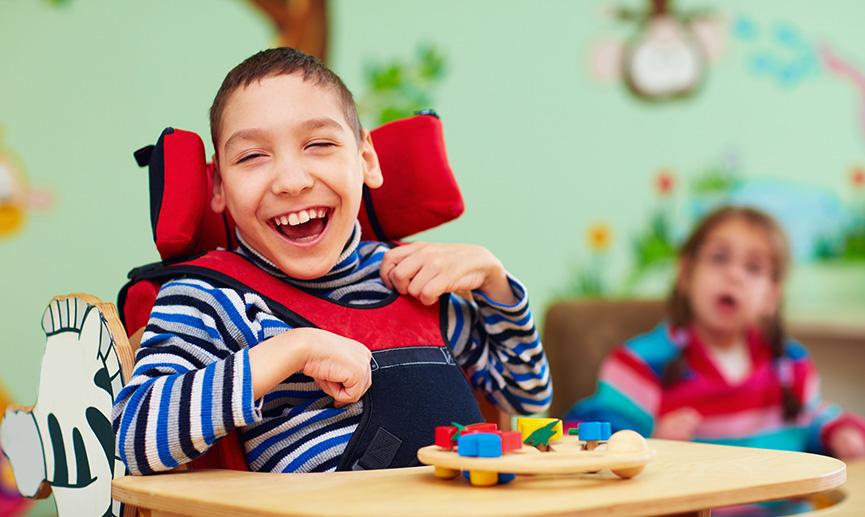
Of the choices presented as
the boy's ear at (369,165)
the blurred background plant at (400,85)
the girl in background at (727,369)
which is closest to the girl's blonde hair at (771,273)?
the girl in background at (727,369)

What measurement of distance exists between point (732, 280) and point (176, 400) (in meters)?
1.62

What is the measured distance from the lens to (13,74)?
69.0 inches

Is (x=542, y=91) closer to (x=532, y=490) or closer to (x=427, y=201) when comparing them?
(x=427, y=201)

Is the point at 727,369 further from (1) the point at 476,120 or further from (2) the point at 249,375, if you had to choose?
(2) the point at 249,375

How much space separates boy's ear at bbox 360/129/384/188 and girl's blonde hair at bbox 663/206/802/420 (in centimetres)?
119

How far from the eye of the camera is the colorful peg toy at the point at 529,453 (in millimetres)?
752

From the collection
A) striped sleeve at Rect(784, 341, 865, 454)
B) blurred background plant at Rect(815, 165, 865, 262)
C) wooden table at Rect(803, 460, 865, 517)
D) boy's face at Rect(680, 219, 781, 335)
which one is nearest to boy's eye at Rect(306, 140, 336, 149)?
wooden table at Rect(803, 460, 865, 517)

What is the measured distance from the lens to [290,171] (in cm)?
99

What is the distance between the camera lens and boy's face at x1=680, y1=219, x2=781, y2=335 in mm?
2195

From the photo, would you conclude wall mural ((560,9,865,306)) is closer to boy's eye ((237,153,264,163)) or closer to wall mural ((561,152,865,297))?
wall mural ((561,152,865,297))

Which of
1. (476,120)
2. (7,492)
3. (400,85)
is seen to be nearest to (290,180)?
(7,492)

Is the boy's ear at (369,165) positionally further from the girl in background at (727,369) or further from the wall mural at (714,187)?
the wall mural at (714,187)

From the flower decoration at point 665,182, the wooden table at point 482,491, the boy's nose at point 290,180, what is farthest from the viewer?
the flower decoration at point 665,182

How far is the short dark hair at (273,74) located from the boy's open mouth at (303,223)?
0.11 meters
